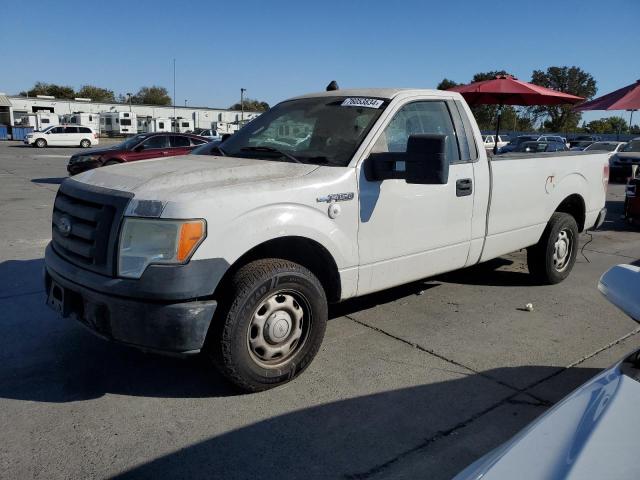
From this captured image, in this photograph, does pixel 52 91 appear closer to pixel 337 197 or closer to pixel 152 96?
pixel 152 96

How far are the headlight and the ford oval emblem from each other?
0.62 meters

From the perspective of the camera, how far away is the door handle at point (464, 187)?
4422mm

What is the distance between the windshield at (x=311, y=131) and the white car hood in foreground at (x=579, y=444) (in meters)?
2.43

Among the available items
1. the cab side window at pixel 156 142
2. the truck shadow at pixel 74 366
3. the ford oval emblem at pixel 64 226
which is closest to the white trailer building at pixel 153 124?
the cab side window at pixel 156 142

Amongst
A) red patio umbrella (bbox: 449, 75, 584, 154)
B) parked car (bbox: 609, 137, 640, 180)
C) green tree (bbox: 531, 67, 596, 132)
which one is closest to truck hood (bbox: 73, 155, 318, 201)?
red patio umbrella (bbox: 449, 75, 584, 154)

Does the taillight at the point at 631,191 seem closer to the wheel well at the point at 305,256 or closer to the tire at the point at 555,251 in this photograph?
the tire at the point at 555,251

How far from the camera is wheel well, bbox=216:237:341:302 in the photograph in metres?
3.43

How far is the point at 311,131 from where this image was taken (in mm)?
4246

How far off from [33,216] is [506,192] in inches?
319

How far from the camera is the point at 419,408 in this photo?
3.25 m

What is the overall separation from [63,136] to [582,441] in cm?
4143

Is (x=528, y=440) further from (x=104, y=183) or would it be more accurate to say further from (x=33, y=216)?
(x=33, y=216)

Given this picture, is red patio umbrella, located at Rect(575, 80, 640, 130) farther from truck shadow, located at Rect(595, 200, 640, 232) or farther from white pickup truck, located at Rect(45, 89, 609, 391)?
white pickup truck, located at Rect(45, 89, 609, 391)

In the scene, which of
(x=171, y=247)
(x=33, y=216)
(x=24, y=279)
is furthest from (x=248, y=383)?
(x=33, y=216)
